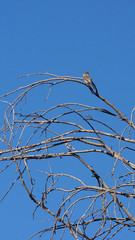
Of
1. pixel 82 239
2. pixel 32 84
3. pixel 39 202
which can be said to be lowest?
pixel 82 239

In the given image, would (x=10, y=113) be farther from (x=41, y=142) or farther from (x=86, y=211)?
(x=86, y=211)

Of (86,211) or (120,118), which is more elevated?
(120,118)

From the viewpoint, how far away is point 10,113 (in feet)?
9.84

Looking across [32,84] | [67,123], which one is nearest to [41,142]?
[67,123]

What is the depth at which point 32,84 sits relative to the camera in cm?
289

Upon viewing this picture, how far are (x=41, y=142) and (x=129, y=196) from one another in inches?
23.6

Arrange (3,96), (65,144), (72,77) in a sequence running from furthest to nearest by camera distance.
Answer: (65,144) → (3,96) → (72,77)

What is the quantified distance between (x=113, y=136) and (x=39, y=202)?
1.87 feet

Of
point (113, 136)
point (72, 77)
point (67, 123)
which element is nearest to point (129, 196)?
point (113, 136)

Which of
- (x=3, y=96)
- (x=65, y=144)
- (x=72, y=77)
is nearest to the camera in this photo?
(x=72, y=77)

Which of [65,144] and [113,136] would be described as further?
[65,144]

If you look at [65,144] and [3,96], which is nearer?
[3,96]

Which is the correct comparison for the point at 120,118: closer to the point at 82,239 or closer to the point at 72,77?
the point at 72,77

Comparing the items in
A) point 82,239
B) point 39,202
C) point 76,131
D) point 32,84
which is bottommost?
point 82,239
